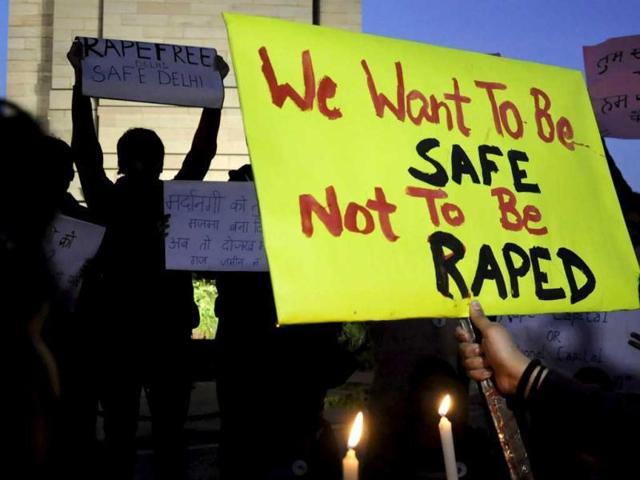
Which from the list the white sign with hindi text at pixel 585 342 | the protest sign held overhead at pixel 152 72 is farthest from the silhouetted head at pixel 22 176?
the white sign with hindi text at pixel 585 342

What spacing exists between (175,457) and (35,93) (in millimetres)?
12991

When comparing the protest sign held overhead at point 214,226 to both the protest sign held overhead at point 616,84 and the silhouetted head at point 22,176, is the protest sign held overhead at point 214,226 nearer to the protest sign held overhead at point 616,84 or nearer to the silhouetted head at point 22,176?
the protest sign held overhead at point 616,84

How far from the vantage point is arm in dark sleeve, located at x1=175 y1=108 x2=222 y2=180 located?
4059 mm

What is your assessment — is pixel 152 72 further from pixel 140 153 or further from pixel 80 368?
pixel 80 368

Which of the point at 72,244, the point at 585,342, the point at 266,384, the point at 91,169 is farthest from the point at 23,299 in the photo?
the point at 585,342

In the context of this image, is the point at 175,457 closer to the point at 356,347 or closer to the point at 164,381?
the point at 164,381

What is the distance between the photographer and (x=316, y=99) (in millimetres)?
2049

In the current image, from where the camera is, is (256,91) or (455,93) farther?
(455,93)

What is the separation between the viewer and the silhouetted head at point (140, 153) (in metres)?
3.84

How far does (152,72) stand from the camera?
429 cm

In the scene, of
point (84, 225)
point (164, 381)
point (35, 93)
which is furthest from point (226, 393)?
point (35, 93)

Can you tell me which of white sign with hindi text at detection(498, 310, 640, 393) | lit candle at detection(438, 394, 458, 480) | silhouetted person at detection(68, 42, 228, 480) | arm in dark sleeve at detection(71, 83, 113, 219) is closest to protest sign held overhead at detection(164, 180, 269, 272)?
silhouetted person at detection(68, 42, 228, 480)

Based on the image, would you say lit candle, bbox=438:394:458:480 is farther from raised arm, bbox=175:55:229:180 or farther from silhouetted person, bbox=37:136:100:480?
raised arm, bbox=175:55:229:180

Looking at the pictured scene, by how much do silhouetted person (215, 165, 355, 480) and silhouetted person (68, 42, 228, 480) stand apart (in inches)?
8.4
